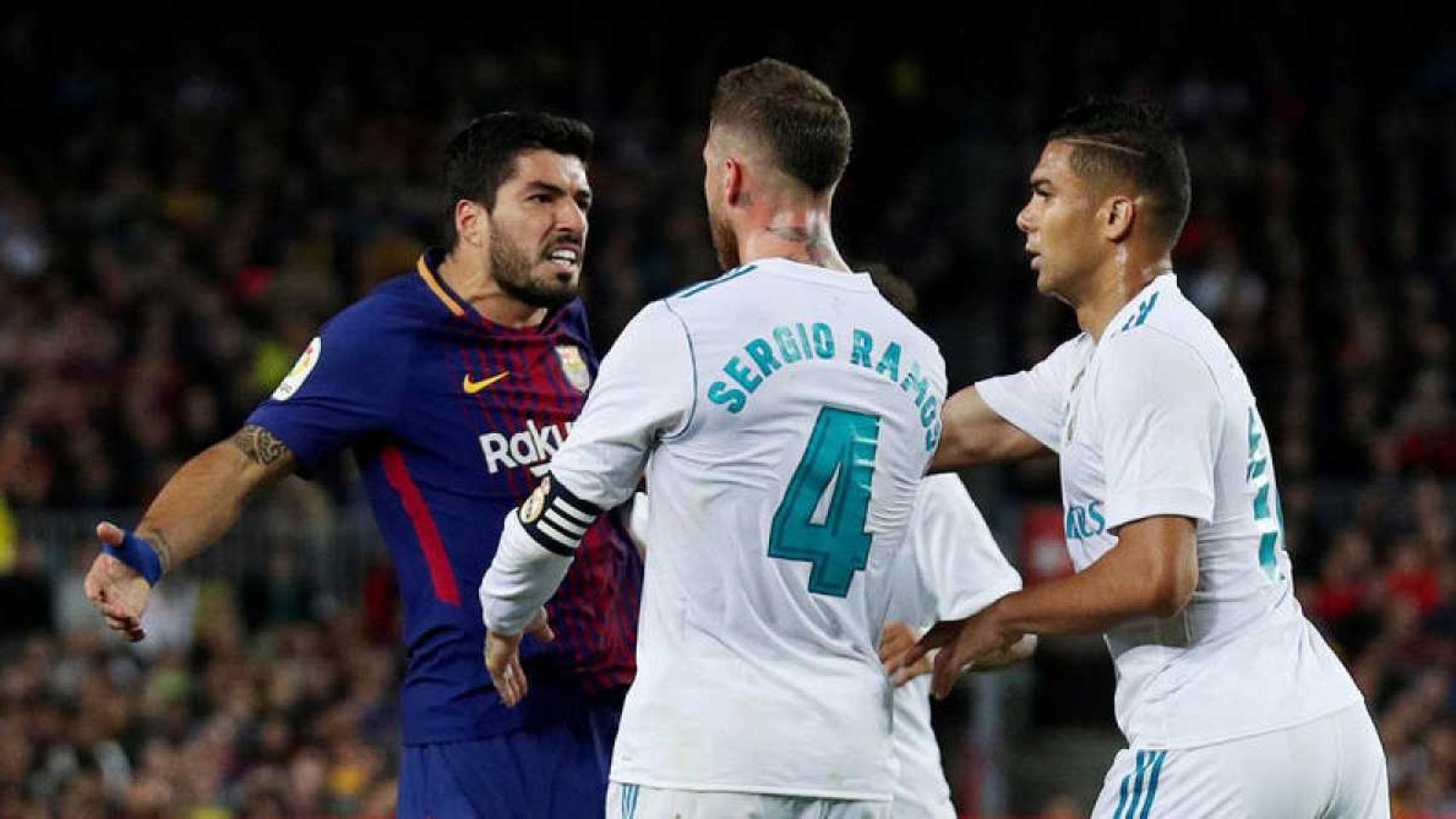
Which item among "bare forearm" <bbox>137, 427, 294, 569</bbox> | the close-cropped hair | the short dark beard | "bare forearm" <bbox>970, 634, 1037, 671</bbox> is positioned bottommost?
"bare forearm" <bbox>970, 634, 1037, 671</bbox>

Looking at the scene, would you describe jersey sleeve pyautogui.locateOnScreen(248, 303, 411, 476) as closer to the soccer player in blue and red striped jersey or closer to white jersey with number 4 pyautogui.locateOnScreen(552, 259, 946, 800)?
the soccer player in blue and red striped jersey

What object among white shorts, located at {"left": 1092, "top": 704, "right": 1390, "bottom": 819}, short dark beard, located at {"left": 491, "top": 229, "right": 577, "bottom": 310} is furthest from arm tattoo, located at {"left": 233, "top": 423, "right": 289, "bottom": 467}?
white shorts, located at {"left": 1092, "top": 704, "right": 1390, "bottom": 819}

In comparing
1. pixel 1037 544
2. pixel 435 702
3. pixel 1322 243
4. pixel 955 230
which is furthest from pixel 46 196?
pixel 435 702

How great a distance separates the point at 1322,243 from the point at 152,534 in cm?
1288

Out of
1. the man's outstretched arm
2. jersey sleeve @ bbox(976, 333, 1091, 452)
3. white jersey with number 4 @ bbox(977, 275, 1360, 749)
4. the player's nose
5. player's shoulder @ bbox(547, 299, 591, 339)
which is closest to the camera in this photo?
white jersey with number 4 @ bbox(977, 275, 1360, 749)

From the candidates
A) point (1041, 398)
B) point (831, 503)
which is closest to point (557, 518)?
point (831, 503)

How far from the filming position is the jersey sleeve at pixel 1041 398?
5.12 metres

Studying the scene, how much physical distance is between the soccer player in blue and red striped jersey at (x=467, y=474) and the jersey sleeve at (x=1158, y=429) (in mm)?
1494

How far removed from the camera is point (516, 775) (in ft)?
17.6

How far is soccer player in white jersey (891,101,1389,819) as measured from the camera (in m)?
4.40

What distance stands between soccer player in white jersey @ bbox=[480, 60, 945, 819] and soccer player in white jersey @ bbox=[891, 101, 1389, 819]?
35 cm

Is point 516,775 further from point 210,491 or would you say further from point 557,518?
point 557,518

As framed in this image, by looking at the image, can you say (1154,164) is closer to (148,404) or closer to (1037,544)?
(1037,544)

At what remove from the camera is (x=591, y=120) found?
18.6 metres
